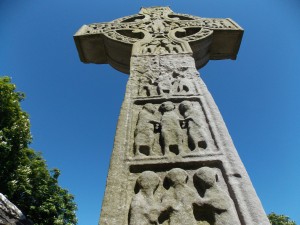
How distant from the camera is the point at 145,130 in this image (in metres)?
2.44

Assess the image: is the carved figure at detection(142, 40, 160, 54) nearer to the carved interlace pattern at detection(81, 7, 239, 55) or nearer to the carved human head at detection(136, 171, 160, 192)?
the carved interlace pattern at detection(81, 7, 239, 55)

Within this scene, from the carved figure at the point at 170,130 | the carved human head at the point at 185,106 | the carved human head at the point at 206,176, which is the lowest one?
the carved human head at the point at 206,176

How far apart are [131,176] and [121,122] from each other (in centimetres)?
70

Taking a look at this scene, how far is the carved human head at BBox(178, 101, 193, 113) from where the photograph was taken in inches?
106

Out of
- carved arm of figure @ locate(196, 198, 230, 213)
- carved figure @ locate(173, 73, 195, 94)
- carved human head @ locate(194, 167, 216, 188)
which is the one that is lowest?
carved arm of figure @ locate(196, 198, 230, 213)

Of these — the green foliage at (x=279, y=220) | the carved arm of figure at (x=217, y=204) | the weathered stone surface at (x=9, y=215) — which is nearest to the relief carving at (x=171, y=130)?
the carved arm of figure at (x=217, y=204)

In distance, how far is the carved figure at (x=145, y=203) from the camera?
1651 millimetres

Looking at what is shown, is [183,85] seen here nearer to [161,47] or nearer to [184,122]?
[184,122]

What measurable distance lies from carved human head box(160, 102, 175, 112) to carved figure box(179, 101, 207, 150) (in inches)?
3.9

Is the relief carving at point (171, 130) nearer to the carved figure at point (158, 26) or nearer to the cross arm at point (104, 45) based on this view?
the cross arm at point (104, 45)

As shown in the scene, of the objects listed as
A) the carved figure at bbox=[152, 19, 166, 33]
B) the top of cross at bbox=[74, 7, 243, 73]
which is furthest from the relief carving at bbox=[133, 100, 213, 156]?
the carved figure at bbox=[152, 19, 166, 33]

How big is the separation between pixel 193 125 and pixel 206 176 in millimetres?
656

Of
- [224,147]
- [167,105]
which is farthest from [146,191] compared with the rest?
[167,105]

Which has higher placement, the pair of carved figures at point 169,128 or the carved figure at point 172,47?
the carved figure at point 172,47
